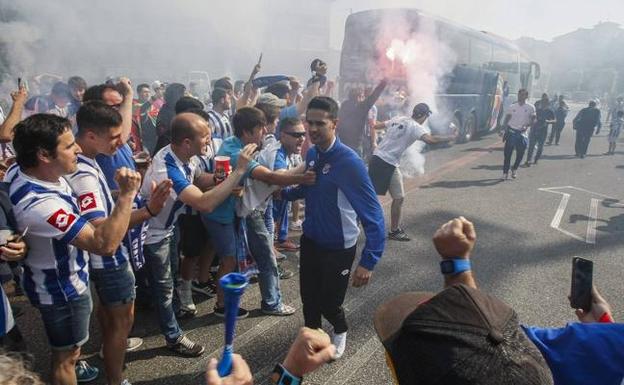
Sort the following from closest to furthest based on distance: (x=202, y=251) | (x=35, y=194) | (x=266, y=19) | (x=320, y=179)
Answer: (x=35, y=194) → (x=320, y=179) → (x=202, y=251) → (x=266, y=19)

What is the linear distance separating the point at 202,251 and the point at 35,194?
203cm

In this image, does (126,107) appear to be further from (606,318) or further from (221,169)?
(606,318)

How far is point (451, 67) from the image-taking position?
41.2 ft

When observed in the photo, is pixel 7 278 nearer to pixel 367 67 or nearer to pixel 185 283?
pixel 185 283

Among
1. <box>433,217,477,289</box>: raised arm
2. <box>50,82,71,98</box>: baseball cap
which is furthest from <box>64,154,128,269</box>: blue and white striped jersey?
<box>50,82,71,98</box>: baseball cap

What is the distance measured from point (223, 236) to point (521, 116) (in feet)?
27.0

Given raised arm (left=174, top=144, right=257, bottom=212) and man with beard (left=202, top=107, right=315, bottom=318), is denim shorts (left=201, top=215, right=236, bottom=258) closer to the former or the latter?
man with beard (left=202, top=107, right=315, bottom=318)

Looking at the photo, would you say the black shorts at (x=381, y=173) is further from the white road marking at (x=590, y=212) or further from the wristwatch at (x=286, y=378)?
the wristwatch at (x=286, y=378)

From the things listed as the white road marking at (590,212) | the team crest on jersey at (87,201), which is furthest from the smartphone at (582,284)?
the white road marking at (590,212)

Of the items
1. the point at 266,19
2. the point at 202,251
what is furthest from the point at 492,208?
the point at 266,19

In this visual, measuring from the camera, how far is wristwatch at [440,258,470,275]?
1.77 meters

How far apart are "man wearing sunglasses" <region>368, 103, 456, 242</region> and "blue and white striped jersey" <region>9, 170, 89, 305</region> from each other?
420cm

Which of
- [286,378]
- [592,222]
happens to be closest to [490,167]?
[592,222]

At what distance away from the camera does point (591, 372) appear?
4.27 ft
